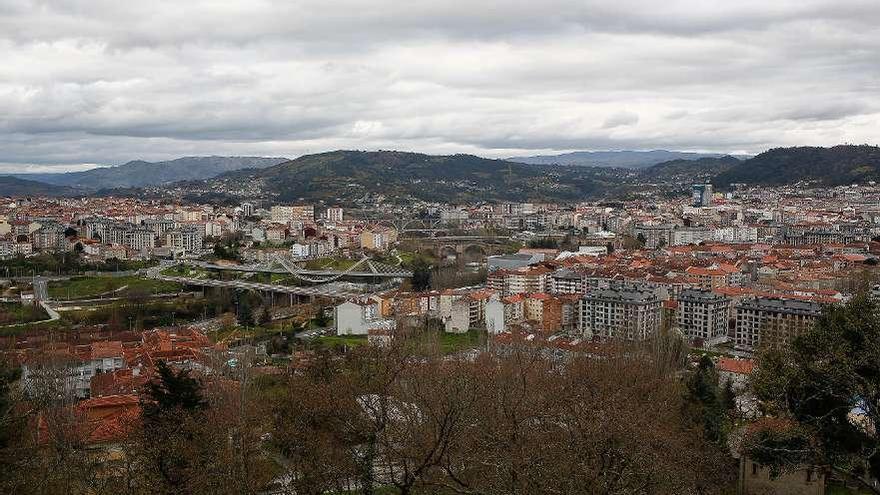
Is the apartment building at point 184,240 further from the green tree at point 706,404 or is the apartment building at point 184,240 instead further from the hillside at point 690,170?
the hillside at point 690,170

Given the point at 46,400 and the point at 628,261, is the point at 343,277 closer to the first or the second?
the point at 628,261

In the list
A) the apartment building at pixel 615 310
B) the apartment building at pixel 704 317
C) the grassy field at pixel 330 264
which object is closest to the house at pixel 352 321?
the apartment building at pixel 615 310

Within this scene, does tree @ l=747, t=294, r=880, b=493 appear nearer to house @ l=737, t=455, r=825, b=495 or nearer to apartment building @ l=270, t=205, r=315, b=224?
house @ l=737, t=455, r=825, b=495

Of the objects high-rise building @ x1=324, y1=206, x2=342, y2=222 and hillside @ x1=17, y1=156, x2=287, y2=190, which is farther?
hillside @ x1=17, y1=156, x2=287, y2=190

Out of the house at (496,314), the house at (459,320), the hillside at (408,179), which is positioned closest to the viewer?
the house at (496,314)

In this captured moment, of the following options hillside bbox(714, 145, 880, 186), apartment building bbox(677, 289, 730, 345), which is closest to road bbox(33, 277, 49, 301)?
apartment building bbox(677, 289, 730, 345)
